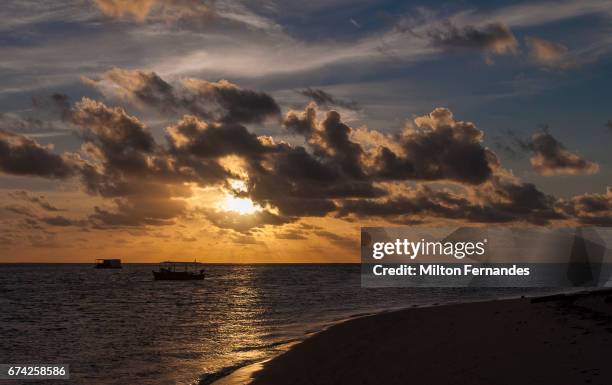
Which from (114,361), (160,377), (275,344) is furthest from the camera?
(275,344)

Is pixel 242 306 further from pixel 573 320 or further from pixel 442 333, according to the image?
pixel 573 320

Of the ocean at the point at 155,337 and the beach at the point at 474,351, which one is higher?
the beach at the point at 474,351

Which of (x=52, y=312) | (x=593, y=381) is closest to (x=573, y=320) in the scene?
(x=593, y=381)

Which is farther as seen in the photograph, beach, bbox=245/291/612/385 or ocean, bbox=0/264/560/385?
ocean, bbox=0/264/560/385

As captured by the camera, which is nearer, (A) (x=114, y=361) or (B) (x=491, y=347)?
(B) (x=491, y=347)

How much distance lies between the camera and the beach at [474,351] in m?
17.5

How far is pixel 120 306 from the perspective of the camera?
7619cm

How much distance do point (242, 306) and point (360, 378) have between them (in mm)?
53440

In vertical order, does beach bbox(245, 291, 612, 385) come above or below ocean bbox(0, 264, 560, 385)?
above

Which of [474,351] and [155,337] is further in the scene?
[155,337]

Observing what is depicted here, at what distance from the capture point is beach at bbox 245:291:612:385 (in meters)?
17.5

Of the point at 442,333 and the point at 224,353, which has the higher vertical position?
the point at 442,333

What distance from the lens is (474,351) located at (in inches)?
840

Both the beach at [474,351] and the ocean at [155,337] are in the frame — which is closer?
the beach at [474,351]
